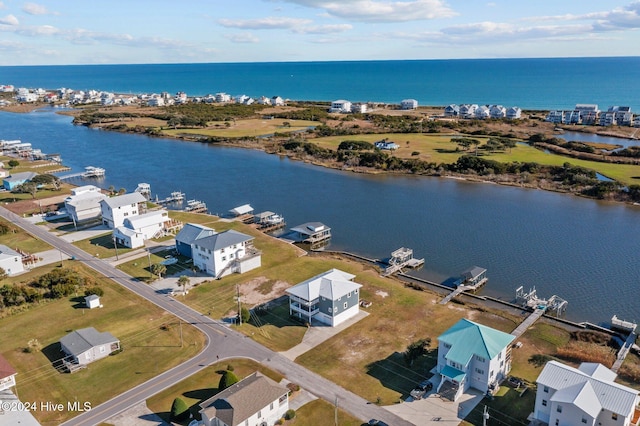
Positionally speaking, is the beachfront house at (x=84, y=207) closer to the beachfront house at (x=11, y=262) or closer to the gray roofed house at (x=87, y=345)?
the beachfront house at (x=11, y=262)

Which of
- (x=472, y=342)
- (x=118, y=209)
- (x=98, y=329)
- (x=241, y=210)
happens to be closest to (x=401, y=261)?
(x=472, y=342)

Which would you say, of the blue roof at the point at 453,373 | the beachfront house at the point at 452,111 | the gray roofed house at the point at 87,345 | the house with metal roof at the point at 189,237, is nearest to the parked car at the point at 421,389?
the blue roof at the point at 453,373

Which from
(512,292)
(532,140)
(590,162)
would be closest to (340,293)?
(512,292)

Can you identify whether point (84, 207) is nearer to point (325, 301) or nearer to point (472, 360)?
point (325, 301)

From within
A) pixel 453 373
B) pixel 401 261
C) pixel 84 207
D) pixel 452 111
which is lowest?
pixel 453 373

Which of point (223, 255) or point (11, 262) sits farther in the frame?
point (11, 262)

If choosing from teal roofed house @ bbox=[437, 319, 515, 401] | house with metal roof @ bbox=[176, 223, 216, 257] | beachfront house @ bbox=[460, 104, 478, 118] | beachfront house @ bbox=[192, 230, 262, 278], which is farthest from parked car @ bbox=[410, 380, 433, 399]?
beachfront house @ bbox=[460, 104, 478, 118]

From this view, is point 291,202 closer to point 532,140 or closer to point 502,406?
point 502,406
